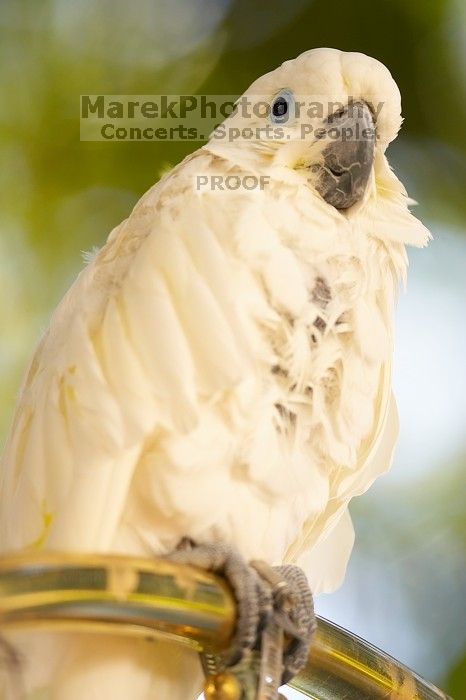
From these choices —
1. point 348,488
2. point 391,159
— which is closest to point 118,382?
point 348,488

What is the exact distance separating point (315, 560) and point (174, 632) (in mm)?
902

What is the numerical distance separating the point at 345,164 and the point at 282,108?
208 mm

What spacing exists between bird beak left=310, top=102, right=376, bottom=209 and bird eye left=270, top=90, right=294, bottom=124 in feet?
0.36

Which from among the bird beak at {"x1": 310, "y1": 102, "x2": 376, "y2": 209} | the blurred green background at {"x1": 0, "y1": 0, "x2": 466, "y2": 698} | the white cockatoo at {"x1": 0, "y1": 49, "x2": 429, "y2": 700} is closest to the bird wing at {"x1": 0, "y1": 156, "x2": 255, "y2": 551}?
the white cockatoo at {"x1": 0, "y1": 49, "x2": 429, "y2": 700}

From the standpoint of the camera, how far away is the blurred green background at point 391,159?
11.7ft

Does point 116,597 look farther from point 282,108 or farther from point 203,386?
point 282,108

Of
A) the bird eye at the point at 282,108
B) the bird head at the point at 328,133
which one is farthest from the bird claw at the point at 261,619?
the bird eye at the point at 282,108

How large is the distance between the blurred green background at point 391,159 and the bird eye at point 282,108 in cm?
121

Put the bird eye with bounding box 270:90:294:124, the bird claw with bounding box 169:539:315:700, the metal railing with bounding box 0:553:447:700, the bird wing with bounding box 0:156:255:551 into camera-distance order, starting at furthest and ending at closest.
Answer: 1. the bird eye with bounding box 270:90:294:124
2. the bird wing with bounding box 0:156:255:551
3. the bird claw with bounding box 169:539:315:700
4. the metal railing with bounding box 0:553:447:700

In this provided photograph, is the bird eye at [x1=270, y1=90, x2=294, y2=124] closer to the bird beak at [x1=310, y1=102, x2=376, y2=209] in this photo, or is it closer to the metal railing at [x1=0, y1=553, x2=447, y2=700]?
the bird beak at [x1=310, y1=102, x2=376, y2=209]

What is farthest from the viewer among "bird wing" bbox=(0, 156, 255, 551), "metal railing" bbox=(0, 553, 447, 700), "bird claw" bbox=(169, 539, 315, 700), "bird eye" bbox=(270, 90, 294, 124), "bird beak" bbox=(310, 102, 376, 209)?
"bird eye" bbox=(270, 90, 294, 124)

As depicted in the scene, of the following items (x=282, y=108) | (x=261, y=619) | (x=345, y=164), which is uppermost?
(x=282, y=108)

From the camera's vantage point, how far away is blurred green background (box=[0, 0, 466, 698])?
11.7 feet

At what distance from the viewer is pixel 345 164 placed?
7.31 feet
